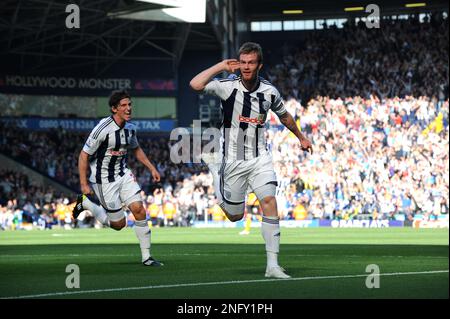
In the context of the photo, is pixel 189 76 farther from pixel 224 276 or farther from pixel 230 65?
pixel 230 65

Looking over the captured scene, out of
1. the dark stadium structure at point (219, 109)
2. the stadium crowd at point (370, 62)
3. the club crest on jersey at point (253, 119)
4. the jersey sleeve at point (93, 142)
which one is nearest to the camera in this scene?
the club crest on jersey at point (253, 119)

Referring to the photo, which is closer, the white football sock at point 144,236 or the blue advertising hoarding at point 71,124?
the white football sock at point 144,236

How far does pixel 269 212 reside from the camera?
38.0 ft

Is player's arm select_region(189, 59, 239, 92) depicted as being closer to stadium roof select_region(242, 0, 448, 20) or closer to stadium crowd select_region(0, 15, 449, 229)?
stadium crowd select_region(0, 15, 449, 229)

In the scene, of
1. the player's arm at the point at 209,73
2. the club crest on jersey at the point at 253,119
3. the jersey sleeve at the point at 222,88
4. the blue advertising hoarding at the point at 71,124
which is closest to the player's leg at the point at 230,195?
the club crest on jersey at the point at 253,119

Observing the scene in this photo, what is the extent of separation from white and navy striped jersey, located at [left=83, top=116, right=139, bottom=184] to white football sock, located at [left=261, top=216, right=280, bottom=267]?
3659 mm

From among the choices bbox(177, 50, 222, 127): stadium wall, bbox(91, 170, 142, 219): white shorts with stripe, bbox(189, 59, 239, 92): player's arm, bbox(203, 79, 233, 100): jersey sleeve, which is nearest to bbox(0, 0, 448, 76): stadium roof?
bbox(177, 50, 222, 127): stadium wall

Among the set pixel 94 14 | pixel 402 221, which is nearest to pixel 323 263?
pixel 402 221

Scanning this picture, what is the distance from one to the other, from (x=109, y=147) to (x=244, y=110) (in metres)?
3.45

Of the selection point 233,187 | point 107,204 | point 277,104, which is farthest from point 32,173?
point 277,104

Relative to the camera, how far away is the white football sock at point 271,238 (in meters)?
11.4

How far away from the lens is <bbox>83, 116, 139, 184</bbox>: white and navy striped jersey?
46.5ft

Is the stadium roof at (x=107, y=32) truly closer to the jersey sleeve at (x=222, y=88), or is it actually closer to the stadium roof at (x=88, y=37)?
the stadium roof at (x=88, y=37)
